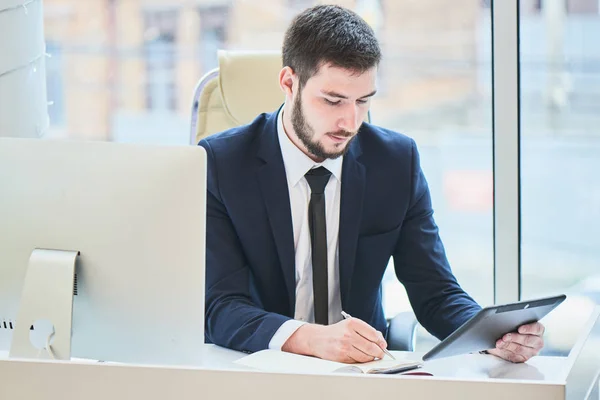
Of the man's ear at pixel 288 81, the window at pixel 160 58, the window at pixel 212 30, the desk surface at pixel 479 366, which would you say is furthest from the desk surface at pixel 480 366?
the window at pixel 160 58

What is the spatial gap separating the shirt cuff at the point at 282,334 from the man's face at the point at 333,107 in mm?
445

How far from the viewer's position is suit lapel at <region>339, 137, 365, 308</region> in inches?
77.9

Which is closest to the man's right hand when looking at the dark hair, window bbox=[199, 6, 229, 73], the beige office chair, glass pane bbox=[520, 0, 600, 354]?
the dark hair

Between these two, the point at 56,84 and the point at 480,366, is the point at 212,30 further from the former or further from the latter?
the point at 480,366

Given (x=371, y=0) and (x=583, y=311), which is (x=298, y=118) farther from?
(x=583, y=311)

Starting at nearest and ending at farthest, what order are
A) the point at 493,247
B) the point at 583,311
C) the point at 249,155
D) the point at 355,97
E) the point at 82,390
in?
the point at 82,390, the point at 355,97, the point at 249,155, the point at 493,247, the point at 583,311

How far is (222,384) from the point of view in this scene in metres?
1.11

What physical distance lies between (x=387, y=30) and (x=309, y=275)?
159 cm

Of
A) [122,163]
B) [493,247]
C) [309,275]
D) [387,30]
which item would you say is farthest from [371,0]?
[122,163]

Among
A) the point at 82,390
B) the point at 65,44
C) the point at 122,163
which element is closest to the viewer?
the point at 82,390

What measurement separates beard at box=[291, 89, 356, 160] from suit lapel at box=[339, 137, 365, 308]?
0.25 feet

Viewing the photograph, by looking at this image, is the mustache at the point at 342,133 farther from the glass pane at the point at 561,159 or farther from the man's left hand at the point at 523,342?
the glass pane at the point at 561,159

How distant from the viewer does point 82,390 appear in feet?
3.75

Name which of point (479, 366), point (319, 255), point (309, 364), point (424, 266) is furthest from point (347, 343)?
point (424, 266)
